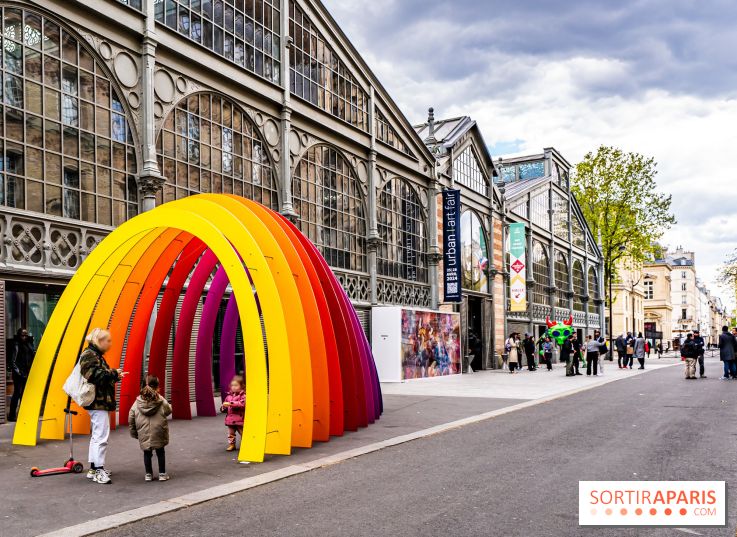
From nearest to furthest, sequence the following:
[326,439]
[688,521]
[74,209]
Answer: [688,521], [326,439], [74,209]

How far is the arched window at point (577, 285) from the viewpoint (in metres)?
52.3

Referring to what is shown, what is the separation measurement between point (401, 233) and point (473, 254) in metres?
6.58

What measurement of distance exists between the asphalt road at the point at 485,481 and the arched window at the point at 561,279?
114ft

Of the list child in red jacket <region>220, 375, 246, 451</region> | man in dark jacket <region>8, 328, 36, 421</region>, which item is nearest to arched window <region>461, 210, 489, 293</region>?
man in dark jacket <region>8, 328, 36, 421</region>

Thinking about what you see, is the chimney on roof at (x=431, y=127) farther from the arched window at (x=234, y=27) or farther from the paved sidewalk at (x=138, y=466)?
the paved sidewalk at (x=138, y=466)

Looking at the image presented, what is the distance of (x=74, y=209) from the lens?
14977 millimetres

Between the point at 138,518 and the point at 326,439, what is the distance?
4.53 m

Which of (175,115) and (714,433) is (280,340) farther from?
(175,115)

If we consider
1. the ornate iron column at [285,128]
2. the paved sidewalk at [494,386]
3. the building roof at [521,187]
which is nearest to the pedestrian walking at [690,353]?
the paved sidewalk at [494,386]

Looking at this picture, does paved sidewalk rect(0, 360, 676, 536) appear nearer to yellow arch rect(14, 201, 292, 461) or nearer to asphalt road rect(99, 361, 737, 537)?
yellow arch rect(14, 201, 292, 461)

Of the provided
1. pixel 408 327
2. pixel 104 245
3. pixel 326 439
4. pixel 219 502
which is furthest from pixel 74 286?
pixel 408 327

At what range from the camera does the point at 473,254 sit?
111ft

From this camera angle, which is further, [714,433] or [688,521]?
[714,433]

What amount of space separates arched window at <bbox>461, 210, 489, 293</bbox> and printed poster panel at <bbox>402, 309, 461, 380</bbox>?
3959 mm
